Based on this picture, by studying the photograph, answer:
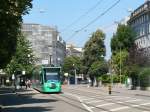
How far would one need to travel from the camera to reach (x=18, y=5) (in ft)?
103

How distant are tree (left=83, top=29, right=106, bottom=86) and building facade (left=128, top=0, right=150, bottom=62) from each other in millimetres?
8948

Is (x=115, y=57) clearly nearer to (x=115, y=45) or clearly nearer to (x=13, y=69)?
(x=115, y=45)

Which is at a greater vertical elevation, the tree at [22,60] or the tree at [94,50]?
the tree at [94,50]

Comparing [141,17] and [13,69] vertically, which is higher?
[141,17]

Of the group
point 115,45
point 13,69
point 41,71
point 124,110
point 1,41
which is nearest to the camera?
point 124,110

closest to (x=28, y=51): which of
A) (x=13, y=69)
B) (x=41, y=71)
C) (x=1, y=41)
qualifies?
(x=13, y=69)

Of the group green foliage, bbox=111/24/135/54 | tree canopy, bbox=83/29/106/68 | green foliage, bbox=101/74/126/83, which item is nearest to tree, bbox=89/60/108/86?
tree canopy, bbox=83/29/106/68

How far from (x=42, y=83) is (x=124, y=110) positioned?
117ft

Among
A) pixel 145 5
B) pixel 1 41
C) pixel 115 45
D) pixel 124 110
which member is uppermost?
pixel 145 5

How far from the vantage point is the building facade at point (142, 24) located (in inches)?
4931

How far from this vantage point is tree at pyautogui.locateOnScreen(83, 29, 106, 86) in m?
120

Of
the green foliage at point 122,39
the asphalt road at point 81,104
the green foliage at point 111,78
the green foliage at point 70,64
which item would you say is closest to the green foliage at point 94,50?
the green foliage at point 122,39

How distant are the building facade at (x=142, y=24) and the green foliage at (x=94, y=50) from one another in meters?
8.88

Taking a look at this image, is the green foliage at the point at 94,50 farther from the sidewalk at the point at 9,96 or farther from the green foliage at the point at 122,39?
the sidewalk at the point at 9,96
